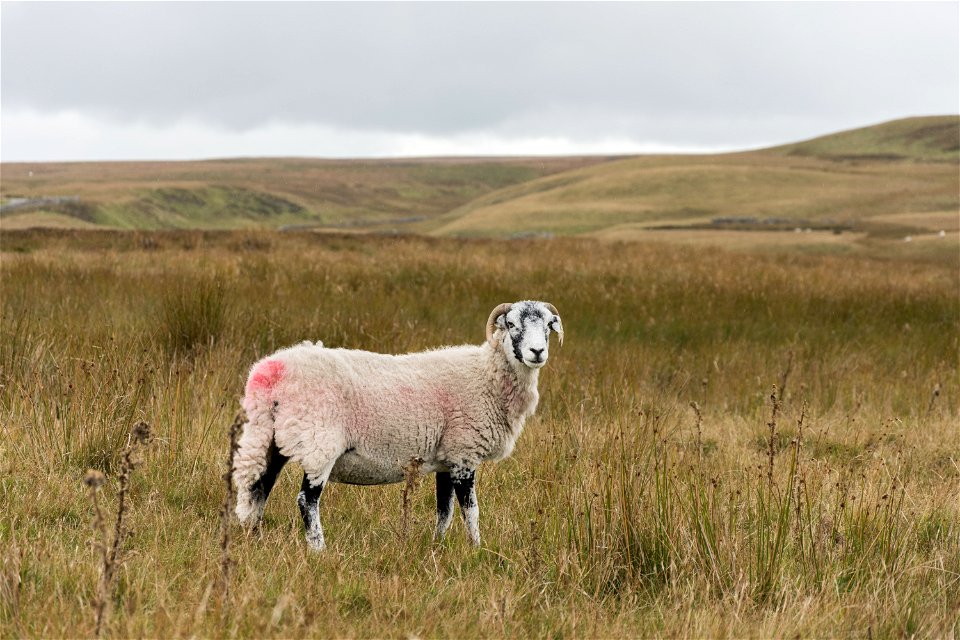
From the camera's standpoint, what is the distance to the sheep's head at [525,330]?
469 centimetres

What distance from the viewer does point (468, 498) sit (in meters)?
4.68

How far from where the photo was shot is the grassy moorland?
358 centimetres

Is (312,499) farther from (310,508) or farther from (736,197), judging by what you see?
(736,197)

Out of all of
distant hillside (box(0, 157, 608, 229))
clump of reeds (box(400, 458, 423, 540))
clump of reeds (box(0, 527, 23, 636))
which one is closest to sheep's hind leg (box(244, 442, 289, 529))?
clump of reeds (box(400, 458, 423, 540))

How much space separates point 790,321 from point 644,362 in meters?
3.57

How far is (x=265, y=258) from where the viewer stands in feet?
50.0

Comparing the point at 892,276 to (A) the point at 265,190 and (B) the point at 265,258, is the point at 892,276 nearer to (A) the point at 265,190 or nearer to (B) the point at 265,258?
(B) the point at 265,258

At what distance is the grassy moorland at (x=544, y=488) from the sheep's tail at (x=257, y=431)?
27 centimetres

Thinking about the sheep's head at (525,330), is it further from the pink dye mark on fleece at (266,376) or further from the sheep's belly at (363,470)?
the pink dye mark on fleece at (266,376)

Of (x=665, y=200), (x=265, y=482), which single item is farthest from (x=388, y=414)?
(x=665, y=200)

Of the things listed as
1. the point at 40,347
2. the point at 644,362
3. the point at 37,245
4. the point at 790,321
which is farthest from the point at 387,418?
the point at 37,245

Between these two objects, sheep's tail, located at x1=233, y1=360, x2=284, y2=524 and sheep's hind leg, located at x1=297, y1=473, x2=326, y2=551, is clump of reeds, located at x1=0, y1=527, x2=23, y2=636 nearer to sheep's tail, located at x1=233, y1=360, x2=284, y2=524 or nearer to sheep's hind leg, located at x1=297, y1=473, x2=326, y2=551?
sheep's tail, located at x1=233, y1=360, x2=284, y2=524

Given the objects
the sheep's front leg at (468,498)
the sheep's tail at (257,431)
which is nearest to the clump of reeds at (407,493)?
the sheep's front leg at (468,498)

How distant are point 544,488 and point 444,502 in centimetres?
58
